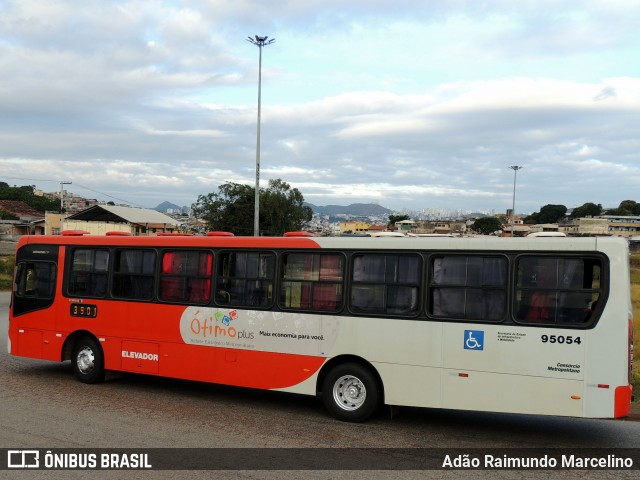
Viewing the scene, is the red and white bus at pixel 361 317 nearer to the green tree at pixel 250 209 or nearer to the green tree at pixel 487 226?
the green tree at pixel 250 209

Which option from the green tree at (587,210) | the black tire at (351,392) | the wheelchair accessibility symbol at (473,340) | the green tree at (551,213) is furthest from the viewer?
the green tree at (551,213)

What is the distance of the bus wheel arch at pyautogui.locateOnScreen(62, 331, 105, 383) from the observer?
11344 mm

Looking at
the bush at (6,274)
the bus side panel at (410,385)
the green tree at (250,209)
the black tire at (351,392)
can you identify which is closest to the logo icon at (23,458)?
the black tire at (351,392)

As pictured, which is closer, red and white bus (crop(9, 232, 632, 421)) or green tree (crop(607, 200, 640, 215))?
red and white bus (crop(9, 232, 632, 421))

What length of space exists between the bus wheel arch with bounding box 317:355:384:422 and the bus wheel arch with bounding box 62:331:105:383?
4.64 metres

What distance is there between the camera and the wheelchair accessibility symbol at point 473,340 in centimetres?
826

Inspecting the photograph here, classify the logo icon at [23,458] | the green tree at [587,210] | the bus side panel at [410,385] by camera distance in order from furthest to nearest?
the green tree at [587,210] < the bus side panel at [410,385] < the logo icon at [23,458]

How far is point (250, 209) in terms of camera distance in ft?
184

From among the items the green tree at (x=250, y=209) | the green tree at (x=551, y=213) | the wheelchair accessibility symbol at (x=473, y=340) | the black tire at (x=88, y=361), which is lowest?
the black tire at (x=88, y=361)

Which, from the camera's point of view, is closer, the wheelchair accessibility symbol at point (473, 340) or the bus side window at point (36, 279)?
the wheelchair accessibility symbol at point (473, 340)

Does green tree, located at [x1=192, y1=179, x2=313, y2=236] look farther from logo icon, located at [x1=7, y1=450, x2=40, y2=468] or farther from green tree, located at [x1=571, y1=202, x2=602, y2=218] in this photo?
green tree, located at [x1=571, y1=202, x2=602, y2=218]

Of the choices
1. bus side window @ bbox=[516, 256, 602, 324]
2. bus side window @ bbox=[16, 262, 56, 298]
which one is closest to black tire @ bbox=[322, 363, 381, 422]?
bus side window @ bbox=[516, 256, 602, 324]

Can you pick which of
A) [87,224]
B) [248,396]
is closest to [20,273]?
[248,396]

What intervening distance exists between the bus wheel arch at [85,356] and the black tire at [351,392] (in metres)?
4.70
